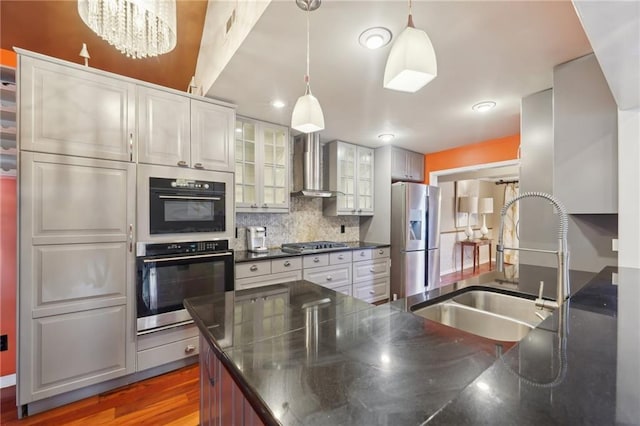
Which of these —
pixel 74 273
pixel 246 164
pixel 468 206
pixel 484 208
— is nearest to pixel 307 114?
pixel 246 164

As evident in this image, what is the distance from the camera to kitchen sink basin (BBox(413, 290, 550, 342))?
48.5 inches

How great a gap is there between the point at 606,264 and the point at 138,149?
3423 mm

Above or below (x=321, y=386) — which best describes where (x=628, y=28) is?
above

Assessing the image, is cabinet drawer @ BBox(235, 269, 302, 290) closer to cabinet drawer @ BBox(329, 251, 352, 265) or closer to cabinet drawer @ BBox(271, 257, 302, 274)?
cabinet drawer @ BBox(271, 257, 302, 274)

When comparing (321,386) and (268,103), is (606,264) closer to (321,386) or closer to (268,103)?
(321,386)

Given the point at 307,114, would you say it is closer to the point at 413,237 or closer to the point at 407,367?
the point at 407,367

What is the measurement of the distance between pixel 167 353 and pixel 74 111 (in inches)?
72.7

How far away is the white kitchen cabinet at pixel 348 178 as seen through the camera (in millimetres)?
3699

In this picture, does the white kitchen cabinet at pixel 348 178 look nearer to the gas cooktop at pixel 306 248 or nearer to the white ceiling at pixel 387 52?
the gas cooktop at pixel 306 248

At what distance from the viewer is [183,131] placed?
2186mm

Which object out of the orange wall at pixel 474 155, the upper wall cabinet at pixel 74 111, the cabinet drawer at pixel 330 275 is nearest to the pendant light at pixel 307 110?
the upper wall cabinet at pixel 74 111

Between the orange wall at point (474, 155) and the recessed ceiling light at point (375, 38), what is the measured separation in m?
2.65

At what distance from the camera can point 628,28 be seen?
3.02ft

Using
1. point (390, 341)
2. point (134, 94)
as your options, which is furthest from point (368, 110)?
point (390, 341)
